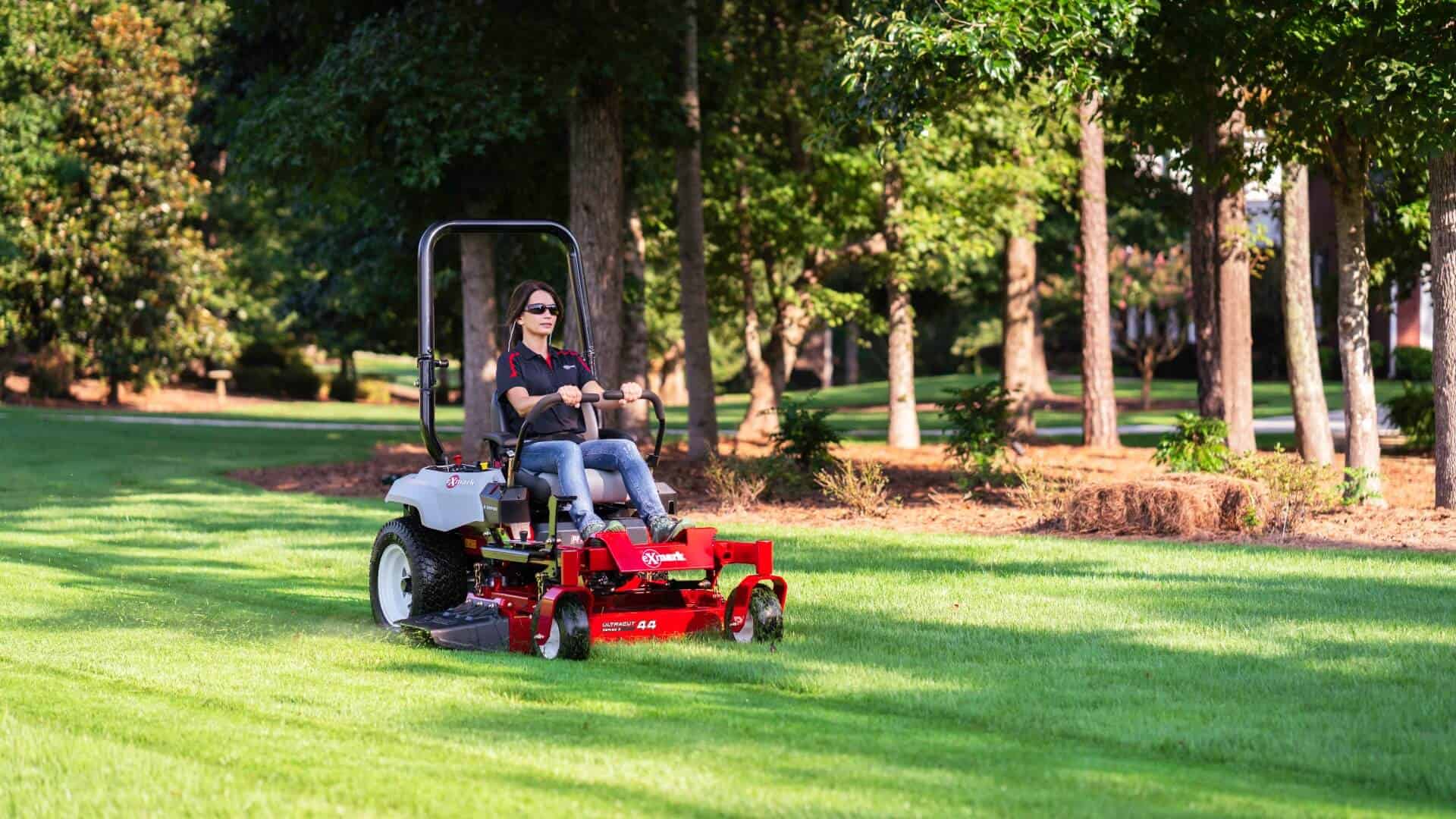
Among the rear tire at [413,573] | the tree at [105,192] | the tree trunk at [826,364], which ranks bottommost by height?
the rear tire at [413,573]

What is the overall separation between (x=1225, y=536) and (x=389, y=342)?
31.3m

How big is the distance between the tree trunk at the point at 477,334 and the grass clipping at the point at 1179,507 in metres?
8.28

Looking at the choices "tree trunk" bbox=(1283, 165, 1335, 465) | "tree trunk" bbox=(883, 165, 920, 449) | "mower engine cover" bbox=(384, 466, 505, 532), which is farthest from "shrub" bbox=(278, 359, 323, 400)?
"mower engine cover" bbox=(384, 466, 505, 532)

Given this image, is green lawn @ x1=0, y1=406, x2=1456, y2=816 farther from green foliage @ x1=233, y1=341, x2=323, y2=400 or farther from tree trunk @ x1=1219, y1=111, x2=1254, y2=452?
green foliage @ x1=233, y1=341, x2=323, y2=400

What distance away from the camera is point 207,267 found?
141 feet

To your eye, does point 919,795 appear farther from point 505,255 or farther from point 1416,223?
point 505,255

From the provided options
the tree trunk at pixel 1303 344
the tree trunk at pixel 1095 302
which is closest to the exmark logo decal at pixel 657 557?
the tree trunk at pixel 1303 344

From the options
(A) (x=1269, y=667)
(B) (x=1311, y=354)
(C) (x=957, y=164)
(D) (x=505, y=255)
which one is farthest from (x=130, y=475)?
(A) (x=1269, y=667)

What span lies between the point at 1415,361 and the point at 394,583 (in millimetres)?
31698

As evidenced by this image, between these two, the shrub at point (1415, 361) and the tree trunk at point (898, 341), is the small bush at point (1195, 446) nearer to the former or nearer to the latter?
the tree trunk at point (898, 341)

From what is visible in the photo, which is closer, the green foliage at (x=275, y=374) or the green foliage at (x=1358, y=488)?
the green foliage at (x=1358, y=488)

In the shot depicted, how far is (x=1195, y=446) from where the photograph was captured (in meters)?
18.2

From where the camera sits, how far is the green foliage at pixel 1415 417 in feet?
75.3

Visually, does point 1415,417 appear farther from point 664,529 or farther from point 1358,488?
point 664,529
